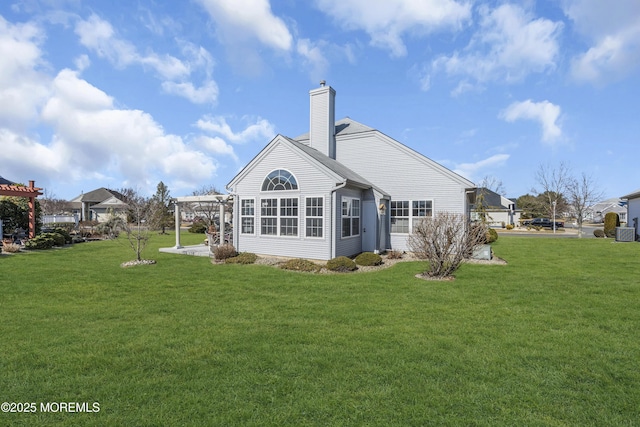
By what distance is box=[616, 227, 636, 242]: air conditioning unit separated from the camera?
21500mm

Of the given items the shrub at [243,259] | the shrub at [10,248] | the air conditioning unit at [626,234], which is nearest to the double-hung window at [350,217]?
the shrub at [243,259]

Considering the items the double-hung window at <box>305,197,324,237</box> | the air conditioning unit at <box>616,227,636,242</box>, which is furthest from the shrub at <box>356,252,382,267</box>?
the air conditioning unit at <box>616,227,636,242</box>

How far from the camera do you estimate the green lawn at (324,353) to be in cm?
323

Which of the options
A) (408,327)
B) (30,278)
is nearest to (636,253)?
(408,327)

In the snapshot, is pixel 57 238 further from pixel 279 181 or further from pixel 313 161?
pixel 313 161

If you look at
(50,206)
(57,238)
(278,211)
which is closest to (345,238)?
(278,211)

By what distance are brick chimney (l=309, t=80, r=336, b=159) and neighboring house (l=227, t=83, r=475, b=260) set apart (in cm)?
5

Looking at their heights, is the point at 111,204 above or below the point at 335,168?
above

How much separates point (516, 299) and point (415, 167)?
896cm

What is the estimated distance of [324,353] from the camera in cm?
448

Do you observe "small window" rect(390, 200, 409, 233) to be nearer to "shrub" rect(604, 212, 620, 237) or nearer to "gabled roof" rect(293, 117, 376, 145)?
"gabled roof" rect(293, 117, 376, 145)

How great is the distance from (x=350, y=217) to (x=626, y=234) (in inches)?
835

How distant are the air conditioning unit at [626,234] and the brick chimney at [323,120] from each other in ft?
69.2

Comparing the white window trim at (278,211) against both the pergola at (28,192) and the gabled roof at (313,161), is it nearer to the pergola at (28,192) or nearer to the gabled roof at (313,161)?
the gabled roof at (313,161)
